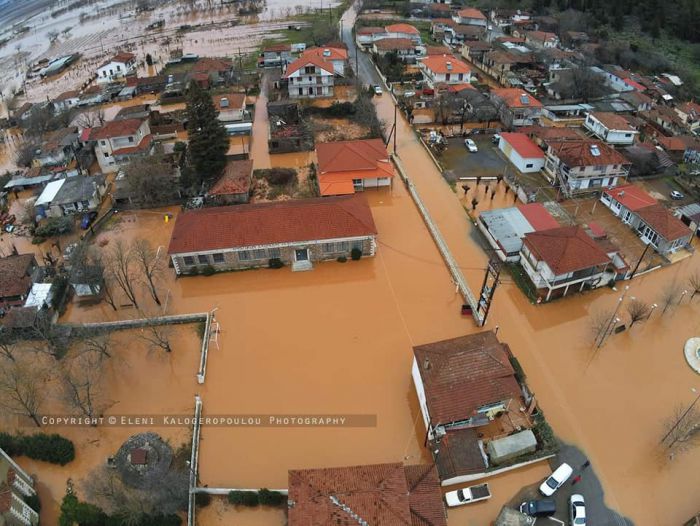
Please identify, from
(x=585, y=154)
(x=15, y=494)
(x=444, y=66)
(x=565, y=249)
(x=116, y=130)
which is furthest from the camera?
(x=444, y=66)

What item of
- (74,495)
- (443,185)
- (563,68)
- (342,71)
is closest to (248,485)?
(74,495)

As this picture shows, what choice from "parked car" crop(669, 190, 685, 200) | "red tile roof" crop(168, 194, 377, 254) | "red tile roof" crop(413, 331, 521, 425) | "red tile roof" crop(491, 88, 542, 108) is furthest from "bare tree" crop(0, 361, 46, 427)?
"red tile roof" crop(491, 88, 542, 108)

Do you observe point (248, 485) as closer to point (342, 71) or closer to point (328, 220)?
point (328, 220)

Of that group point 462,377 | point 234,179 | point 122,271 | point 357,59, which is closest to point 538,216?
point 462,377

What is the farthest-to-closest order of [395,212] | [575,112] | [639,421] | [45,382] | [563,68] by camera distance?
[563,68], [575,112], [395,212], [45,382], [639,421]

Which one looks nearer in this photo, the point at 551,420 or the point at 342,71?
the point at 551,420

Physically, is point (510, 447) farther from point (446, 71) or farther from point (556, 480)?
point (446, 71)

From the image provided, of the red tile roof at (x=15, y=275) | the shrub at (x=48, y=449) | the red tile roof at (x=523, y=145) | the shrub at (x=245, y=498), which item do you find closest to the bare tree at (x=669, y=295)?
the red tile roof at (x=523, y=145)
